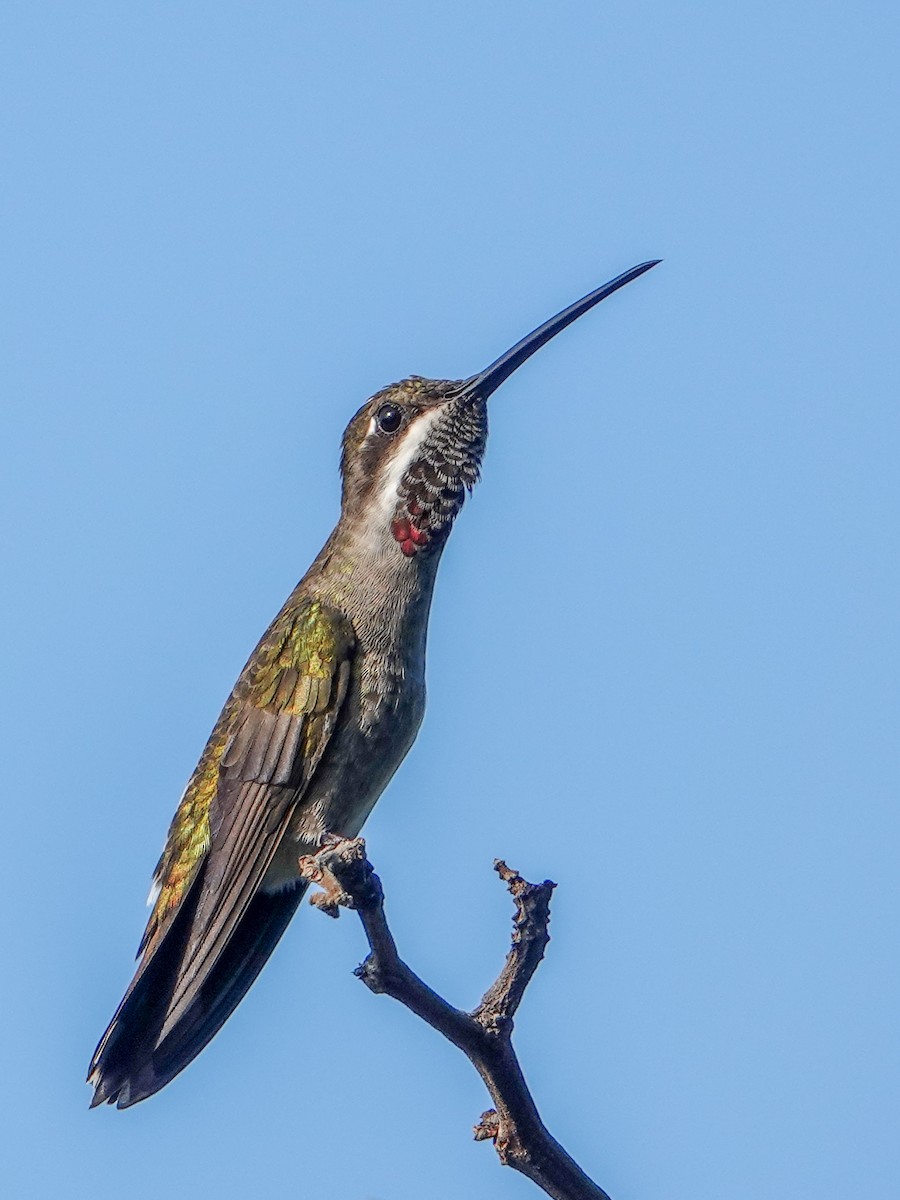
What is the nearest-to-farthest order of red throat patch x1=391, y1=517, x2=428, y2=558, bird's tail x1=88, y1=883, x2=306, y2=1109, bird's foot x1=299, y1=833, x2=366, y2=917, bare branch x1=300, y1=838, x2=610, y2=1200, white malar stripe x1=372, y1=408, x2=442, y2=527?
bare branch x1=300, y1=838, x2=610, y2=1200 < bird's foot x1=299, y1=833, x2=366, y2=917 < bird's tail x1=88, y1=883, x2=306, y2=1109 < red throat patch x1=391, y1=517, x2=428, y2=558 < white malar stripe x1=372, y1=408, x2=442, y2=527

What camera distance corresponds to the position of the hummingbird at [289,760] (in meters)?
6.81

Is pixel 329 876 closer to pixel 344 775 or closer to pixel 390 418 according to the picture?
pixel 344 775

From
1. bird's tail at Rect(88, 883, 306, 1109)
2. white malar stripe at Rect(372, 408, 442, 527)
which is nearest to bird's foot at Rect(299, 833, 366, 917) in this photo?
bird's tail at Rect(88, 883, 306, 1109)

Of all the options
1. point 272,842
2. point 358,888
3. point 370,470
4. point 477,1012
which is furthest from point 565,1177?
point 370,470

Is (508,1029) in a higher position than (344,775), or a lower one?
lower

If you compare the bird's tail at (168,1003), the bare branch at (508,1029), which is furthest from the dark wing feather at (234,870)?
the bare branch at (508,1029)

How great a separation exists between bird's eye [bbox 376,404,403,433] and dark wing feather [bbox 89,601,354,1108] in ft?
3.73

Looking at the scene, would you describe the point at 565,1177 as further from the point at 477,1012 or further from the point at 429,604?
the point at 429,604

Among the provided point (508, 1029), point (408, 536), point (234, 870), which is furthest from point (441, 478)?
point (508, 1029)

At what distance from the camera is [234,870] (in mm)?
6906

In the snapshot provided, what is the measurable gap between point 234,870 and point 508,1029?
250 cm

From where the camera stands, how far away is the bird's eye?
7.93m

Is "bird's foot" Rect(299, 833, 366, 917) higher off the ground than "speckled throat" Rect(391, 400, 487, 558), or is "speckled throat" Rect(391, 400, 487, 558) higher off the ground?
"speckled throat" Rect(391, 400, 487, 558)

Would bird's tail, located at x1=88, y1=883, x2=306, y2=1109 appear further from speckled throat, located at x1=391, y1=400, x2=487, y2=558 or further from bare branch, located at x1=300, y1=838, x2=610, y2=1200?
bare branch, located at x1=300, y1=838, x2=610, y2=1200
